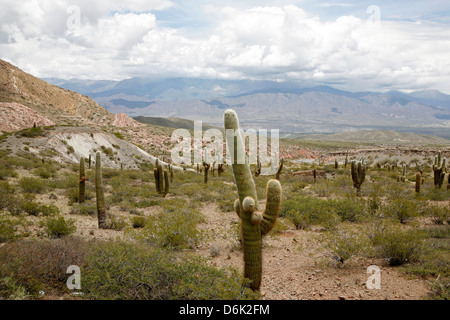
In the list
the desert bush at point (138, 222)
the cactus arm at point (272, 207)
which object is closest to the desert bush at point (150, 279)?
the cactus arm at point (272, 207)

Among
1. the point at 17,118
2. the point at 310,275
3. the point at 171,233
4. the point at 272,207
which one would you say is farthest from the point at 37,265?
the point at 17,118

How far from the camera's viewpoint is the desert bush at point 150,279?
5.02m

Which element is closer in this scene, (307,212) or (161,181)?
(307,212)

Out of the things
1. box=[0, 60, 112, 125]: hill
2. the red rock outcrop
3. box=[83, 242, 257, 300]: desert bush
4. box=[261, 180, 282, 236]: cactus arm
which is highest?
box=[0, 60, 112, 125]: hill

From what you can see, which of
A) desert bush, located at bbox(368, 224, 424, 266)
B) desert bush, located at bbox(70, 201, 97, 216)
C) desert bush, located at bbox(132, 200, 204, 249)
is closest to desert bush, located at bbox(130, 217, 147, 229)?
desert bush, located at bbox(132, 200, 204, 249)

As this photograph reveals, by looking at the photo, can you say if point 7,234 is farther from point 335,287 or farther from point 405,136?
point 405,136

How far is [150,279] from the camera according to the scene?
17.5 ft

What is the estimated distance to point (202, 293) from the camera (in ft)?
16.2

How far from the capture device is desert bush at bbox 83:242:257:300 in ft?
16.5

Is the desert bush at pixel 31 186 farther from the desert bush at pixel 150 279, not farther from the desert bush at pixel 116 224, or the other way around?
the desert bush at pixel 150 279

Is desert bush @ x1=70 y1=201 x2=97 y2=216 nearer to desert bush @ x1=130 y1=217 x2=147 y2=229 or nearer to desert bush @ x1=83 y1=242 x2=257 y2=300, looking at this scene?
desert bush @ x1=130 y1=217 x2=147 y2=229

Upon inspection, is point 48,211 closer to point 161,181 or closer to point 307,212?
point 161,181
